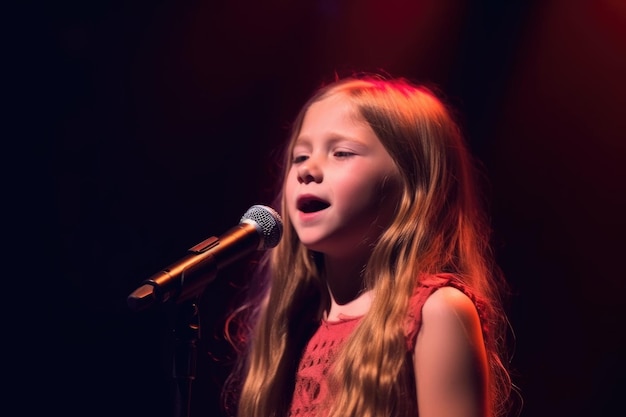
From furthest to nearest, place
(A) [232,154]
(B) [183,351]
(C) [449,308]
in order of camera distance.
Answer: (A) [232,154] < (C) [449,308] < (B) [183,351]

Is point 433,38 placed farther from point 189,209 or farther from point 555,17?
point 189,209

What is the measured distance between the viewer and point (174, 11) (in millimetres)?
2268

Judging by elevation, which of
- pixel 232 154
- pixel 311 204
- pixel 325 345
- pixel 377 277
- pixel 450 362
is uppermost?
pixel 232 154

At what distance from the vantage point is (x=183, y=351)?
1.11 m

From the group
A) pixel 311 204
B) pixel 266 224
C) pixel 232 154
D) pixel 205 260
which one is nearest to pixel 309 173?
pixel 311 204

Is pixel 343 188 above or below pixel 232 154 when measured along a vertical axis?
below

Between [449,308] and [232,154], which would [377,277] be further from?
[232,154]

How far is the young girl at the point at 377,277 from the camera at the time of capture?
48.4 inches

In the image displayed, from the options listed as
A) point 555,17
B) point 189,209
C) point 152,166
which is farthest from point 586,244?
point 152,166

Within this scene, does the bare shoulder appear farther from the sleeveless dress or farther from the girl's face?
the girl's face

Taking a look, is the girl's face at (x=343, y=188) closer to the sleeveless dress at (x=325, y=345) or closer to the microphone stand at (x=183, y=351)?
the sleeveless dress at (x=325, y=345)

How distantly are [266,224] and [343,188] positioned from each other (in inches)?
7.7

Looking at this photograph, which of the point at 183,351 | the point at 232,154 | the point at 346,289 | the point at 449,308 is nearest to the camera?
the point at 183,351

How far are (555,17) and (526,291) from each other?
88 cm
